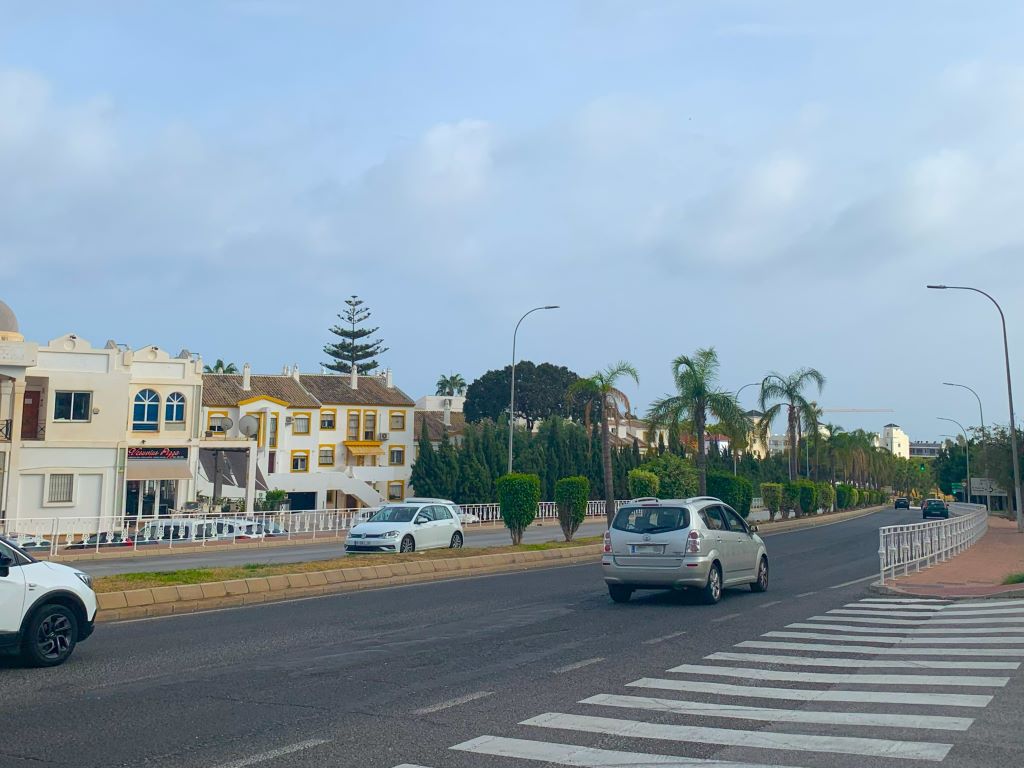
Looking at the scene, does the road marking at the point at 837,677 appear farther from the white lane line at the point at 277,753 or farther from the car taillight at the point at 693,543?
the car taillight at the point at 693,543

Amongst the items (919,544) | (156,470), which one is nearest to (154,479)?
(156,470)

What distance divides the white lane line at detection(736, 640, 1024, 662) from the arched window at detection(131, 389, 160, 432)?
1629 inches

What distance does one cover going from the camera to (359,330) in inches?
4045

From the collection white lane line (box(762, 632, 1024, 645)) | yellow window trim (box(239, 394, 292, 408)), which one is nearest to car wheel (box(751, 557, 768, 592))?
white lane line (box(762, 632, 1024, 645))

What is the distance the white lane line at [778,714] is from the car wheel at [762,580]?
417 inches

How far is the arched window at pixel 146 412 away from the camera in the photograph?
47719 millimetres

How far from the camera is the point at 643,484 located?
38.3 meters

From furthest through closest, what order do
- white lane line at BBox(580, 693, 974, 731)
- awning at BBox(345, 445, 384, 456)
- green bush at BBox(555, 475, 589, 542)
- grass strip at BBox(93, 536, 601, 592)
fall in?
awning at BBox(345, 445, 384, 456) → green bush at BBox(555, 475, 589, 542) → grass strip at BBox(93, 536, 601, 592) → white lane line at BBox(580, 693, 974, 731)

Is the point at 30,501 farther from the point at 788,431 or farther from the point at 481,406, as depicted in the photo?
the point at 481,406

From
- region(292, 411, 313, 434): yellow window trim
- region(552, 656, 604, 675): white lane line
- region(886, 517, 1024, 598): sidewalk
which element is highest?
region(292, 411, 313, 434): yellow window trim

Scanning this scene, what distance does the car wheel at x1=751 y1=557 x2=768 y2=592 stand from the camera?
60.7 feet

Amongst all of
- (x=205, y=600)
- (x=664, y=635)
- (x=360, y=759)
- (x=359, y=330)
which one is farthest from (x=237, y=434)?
(x=360, y=759)

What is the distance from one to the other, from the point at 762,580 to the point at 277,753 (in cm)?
1371

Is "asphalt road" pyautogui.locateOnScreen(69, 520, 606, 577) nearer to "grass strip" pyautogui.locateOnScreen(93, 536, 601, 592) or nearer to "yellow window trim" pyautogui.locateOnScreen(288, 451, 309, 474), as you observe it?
"grass strip" pyautogui.locateOnScreen(93, 536, 601, 592)
